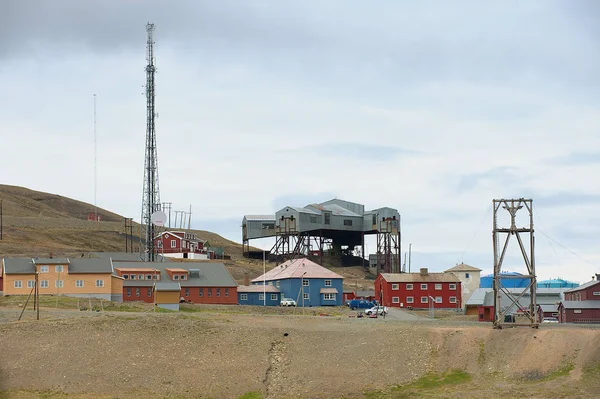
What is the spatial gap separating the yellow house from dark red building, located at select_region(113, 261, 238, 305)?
1923 mm

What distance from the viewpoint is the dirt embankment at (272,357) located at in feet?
195

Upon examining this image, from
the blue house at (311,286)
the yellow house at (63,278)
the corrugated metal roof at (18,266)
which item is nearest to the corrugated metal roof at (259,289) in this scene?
the blue house at (311,286)

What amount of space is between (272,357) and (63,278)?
41346 mm

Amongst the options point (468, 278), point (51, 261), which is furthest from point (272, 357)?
point (468, 278)

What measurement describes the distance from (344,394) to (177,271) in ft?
163

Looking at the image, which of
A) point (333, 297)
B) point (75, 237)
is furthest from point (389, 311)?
point (75, 237)

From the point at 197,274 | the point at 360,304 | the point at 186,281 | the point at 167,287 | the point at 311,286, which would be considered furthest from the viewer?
the point at 311,286

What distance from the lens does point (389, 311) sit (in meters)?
100

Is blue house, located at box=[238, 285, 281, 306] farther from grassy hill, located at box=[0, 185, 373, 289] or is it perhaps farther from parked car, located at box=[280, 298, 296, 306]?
grassy hill, located at box=[0, 185, 373, 289]

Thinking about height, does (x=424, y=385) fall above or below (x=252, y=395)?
above

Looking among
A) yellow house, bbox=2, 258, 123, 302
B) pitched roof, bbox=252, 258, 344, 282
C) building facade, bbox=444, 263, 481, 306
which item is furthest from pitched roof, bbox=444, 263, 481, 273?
yellow house, bbox=2, 258, 123, 302

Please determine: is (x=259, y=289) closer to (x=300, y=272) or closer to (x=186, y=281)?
(x=300, y=272)

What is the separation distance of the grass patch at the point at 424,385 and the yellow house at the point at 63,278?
48.3m

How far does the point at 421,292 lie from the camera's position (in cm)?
11188
